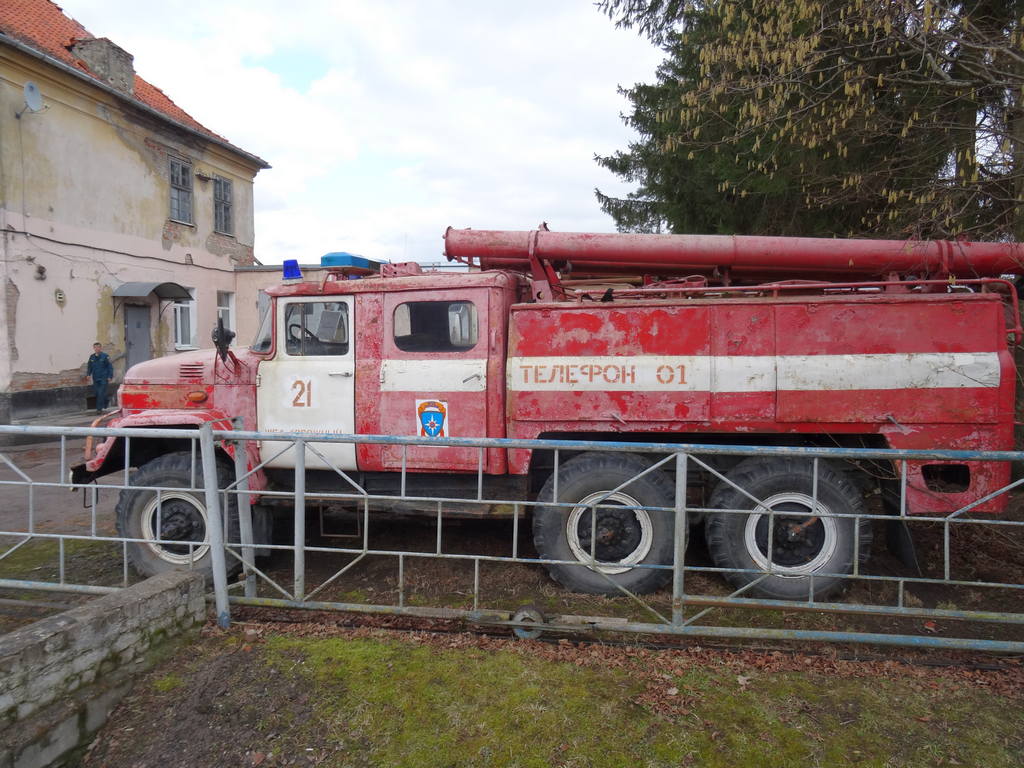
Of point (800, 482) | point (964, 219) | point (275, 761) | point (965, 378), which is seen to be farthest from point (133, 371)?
point (964, 219)

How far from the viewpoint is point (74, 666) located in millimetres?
2992

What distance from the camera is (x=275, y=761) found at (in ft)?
9.05

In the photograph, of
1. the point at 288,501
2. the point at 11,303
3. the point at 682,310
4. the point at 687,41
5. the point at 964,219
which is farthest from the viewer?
the point at 11,303

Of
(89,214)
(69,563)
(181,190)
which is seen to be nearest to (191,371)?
(69,563)

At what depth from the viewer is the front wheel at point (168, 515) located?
4.61m

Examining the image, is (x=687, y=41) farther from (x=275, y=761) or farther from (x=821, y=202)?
(x=275, y=761)

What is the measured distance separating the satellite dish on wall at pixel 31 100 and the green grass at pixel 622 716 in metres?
13.8

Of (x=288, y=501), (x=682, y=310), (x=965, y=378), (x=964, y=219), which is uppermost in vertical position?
(x=964, y=219)

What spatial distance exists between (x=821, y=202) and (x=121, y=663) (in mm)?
6916

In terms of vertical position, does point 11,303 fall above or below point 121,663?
above

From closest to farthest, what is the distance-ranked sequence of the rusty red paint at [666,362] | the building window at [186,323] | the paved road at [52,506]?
the rusty red paint at [666,362], the paved road at [52,506], the building window at [186,323]

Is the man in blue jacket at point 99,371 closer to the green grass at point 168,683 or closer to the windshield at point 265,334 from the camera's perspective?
the windshield at point 265,334

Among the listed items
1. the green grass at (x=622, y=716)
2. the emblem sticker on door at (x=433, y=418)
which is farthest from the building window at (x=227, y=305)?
the green grass at (x=622, y=716)

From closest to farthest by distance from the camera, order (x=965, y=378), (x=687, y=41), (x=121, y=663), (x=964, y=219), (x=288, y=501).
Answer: (x=121, y=663) → (x=965, y=378) → (x=288, y=501) → (x=964, y=219) → (x=687, y=41)
